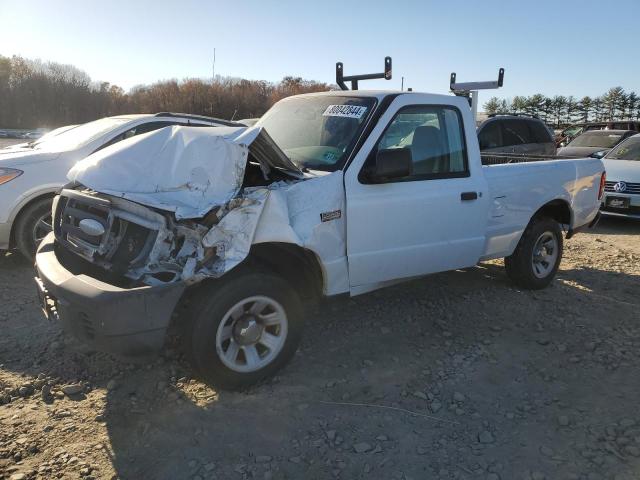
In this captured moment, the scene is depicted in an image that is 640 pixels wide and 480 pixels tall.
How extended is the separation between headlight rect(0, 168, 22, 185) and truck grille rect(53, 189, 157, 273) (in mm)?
2668

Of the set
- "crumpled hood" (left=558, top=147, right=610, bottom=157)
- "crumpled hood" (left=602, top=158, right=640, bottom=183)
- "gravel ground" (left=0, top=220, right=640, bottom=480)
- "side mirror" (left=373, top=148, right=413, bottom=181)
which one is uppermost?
"side mirror" (left=373, top=148, right=413, bottom=181)

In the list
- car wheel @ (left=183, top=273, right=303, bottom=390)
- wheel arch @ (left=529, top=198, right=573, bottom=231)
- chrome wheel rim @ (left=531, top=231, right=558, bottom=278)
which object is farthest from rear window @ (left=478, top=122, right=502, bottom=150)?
car wheel @ (left=183, top=273, right=303, bottom=390)

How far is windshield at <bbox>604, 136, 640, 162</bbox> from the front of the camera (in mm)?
10188

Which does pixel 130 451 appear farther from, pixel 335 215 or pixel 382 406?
pixel 335 215

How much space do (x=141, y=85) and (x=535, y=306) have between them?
192ft

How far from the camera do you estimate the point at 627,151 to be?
1036cm

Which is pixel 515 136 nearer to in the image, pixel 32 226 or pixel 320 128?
pixel 320 128

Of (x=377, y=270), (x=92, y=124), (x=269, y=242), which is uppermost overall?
(x=92, y=124)

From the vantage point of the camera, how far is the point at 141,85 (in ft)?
187

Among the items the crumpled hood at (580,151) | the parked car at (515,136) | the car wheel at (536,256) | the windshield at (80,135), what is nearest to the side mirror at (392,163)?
the car wheel at (536,256)

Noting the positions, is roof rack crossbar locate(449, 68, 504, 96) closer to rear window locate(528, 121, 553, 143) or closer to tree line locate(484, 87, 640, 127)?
rear window locate(528, 121, 553, 143)

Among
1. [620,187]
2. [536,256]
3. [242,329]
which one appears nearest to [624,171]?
[620,187]

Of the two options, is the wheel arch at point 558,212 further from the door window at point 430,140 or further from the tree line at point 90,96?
the tree line at point 90,96

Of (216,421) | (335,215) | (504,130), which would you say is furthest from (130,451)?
(504,130)
